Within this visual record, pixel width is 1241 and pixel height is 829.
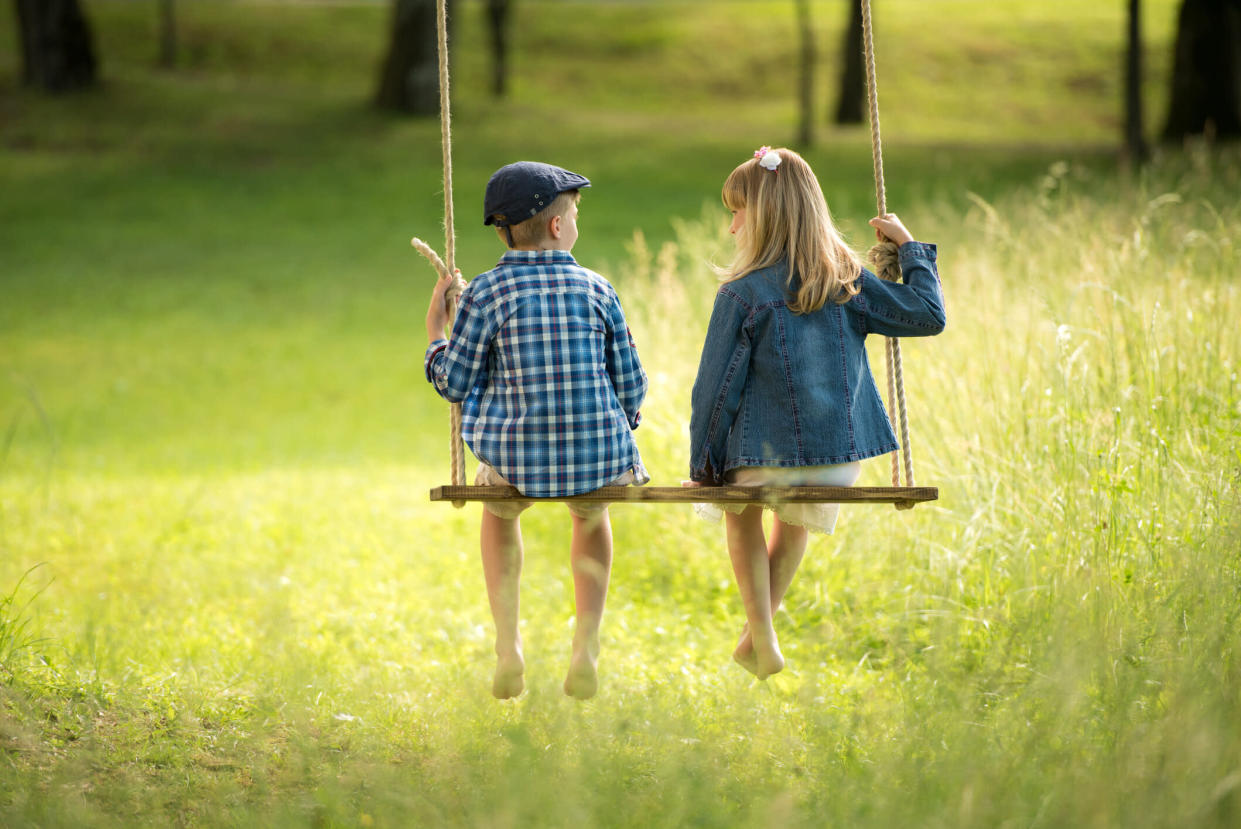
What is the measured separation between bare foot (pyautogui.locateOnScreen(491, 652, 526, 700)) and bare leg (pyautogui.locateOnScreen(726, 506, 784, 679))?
2.25 feet

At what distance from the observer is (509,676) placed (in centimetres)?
350

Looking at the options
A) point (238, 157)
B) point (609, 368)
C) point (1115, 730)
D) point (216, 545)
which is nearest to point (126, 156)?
point (238, 157)

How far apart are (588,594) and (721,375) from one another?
742 millimetres

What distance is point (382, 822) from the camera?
287 cm

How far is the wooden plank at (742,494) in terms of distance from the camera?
10.5ft

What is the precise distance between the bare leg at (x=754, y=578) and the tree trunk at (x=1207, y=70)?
15.9m

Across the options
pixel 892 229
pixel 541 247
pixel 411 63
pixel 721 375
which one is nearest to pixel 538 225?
pixel 541 247

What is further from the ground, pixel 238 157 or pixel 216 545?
pixel 238 157

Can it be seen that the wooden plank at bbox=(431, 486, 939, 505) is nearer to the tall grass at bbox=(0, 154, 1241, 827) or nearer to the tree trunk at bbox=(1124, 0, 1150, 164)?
the tall grass at bbox=(0, 154, 1241, 827)

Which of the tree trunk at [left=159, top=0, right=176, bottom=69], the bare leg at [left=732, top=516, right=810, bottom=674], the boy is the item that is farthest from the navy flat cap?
the tree trunk at [left=159, top=0, right=176, bottom=69]

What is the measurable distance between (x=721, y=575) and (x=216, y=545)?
2.96 metres

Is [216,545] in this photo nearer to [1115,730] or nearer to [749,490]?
[749,490]

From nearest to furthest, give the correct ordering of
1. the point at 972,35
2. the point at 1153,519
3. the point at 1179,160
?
the point at 1153,519 < the point at 1179,160 < the point at 972,35

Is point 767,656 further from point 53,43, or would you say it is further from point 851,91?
point 53,43
